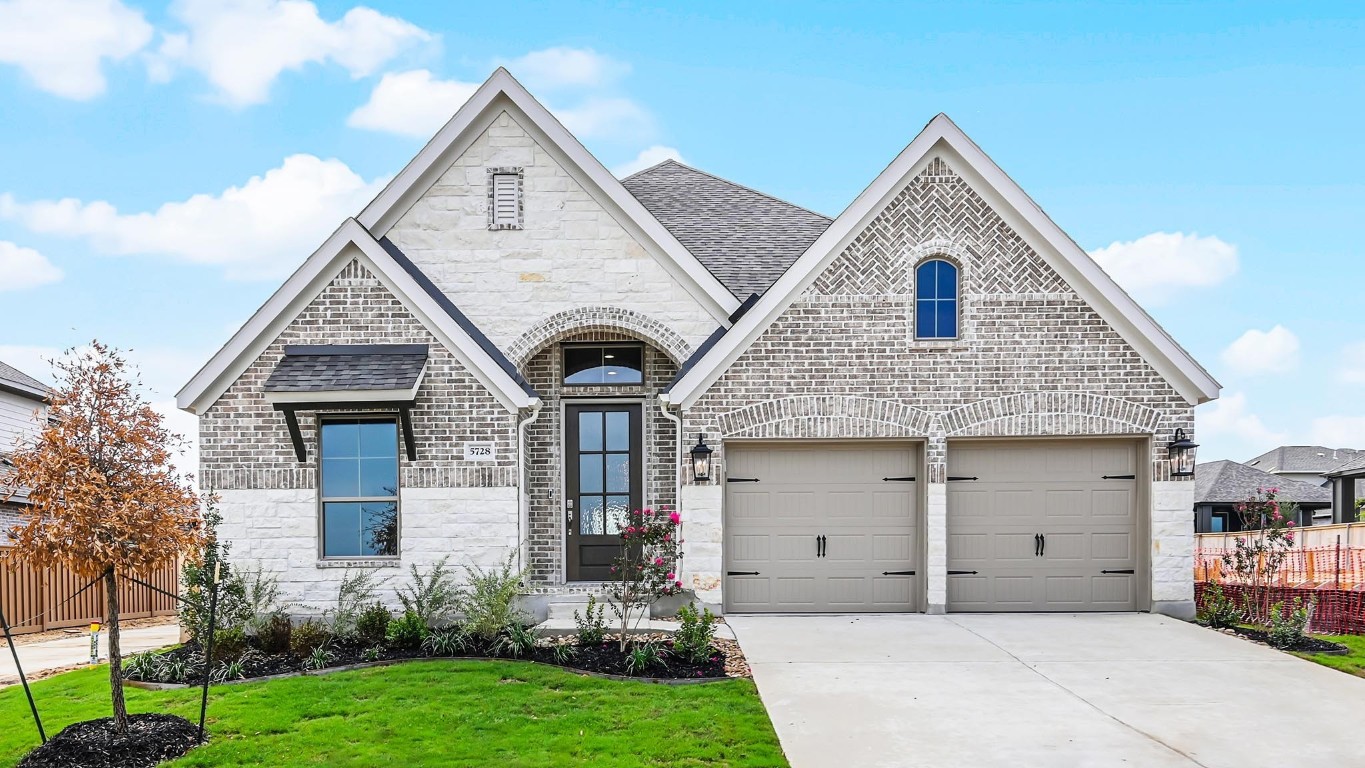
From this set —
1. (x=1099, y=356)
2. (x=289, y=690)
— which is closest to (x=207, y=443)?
(x=289, y=690)

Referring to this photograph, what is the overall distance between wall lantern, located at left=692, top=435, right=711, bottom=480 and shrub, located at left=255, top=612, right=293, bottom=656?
496 cm

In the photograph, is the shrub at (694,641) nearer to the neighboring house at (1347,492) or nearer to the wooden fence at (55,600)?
the wooden fence at (55,600)

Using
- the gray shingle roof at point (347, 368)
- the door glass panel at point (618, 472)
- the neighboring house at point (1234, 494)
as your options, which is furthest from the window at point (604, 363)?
the neighboring house at point (1234, 494)

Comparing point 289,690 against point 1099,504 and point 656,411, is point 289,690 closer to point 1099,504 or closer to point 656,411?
point 656,411

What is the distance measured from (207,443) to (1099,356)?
1125cm

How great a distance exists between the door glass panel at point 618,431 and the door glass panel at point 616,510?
76 cm

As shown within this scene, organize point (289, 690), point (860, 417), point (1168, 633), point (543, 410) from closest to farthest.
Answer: point (289, 690) → point (1168, 633) → point (860, 417) → point (543, 410)

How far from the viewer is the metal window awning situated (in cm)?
1068

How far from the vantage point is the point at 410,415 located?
443 inches

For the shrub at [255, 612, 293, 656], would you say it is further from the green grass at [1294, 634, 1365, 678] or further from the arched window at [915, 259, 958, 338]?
the green grass at [1294, 634, 1365, 678]

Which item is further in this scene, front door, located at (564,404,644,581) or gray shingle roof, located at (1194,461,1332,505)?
gray shingle roof, located at (1194,461,1332,505)

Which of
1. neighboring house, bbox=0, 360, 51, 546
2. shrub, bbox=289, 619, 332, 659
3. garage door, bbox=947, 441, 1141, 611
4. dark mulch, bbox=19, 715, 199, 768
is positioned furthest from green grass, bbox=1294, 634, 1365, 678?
neighboring house, bbox=0, 360, 51, 546

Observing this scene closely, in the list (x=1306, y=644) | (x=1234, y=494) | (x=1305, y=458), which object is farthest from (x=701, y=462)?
(x=1305, y=458)

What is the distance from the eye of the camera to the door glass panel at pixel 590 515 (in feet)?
44.5
